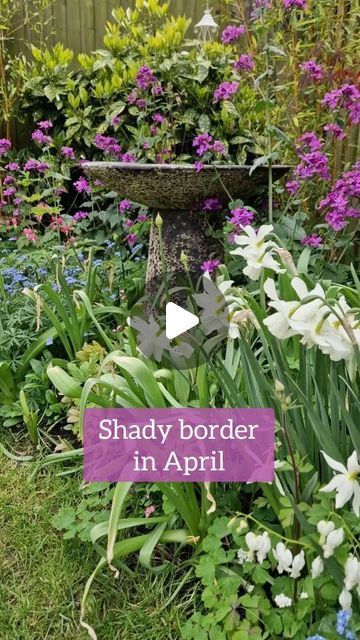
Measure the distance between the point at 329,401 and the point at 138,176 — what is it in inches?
51.4

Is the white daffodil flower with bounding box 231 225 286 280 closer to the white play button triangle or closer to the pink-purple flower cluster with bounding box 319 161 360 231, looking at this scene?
the white play button triangle

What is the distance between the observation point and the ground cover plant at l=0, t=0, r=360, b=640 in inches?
46.8

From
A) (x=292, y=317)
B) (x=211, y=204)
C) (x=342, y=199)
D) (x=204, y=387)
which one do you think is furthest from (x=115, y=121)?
(x=292, y=317)

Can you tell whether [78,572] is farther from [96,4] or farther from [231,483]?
[96,4]

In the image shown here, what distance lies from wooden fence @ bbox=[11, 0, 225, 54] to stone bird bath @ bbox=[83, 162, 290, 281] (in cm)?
235

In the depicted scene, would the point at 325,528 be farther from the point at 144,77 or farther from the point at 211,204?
the point at 144,77

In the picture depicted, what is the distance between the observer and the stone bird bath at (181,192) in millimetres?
2338

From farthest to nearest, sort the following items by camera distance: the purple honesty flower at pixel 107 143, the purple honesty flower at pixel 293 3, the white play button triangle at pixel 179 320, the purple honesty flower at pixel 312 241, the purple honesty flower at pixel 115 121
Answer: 1. the purple honesty flower at pixel 115 121
2. the purple honesty flower at pixel 107 143
3. the purple honesty flower at pixel 312 241
4. the purple honesty flower at pixel 293 3
5. the white play button triangle at pixel 179 320

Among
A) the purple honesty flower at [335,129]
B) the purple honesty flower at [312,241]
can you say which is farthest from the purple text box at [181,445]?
the purple honesty flower at [335,129]

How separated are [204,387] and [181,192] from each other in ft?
3.85

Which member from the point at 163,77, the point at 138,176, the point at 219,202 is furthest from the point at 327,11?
the point at 138,176

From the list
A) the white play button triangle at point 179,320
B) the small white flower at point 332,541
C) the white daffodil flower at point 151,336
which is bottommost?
the small white flower at point 332,541

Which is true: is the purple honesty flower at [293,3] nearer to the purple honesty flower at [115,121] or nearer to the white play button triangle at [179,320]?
the purple honesty flower at [115,121]

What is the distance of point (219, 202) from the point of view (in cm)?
262
